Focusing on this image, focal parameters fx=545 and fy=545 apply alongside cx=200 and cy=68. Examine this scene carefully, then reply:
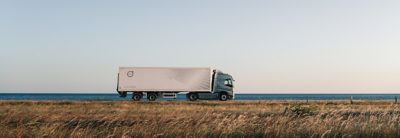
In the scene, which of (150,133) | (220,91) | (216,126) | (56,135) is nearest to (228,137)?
(216,126)

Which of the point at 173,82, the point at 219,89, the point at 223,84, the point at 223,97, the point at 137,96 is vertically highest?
the point at 173,82

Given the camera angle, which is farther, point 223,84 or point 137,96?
point 137,96

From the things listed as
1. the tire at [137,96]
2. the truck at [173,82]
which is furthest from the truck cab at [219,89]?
the tire at [137,96]

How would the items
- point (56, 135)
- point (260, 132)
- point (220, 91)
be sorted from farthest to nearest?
point (220, 91)
point (260, 132)
point (56, 135)

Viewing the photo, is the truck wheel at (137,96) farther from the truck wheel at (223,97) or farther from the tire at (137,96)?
the truck wheel at (223,97)

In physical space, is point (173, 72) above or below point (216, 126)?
above

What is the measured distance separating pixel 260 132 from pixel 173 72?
46.3m

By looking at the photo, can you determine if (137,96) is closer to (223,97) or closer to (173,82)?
(173,82)

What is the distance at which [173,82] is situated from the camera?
58688 mm

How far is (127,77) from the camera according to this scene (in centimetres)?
5844

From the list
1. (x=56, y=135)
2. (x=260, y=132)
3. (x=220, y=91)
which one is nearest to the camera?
(x=56, y=135)

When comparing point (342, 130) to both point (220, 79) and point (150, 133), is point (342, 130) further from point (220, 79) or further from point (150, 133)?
point (220, 79)

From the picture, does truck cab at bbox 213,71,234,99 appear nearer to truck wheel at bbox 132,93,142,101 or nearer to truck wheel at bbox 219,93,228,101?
truck wheel at bbox 219,93,228,101

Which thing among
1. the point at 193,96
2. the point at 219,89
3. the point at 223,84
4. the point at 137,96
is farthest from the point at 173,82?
the point at 223,84
